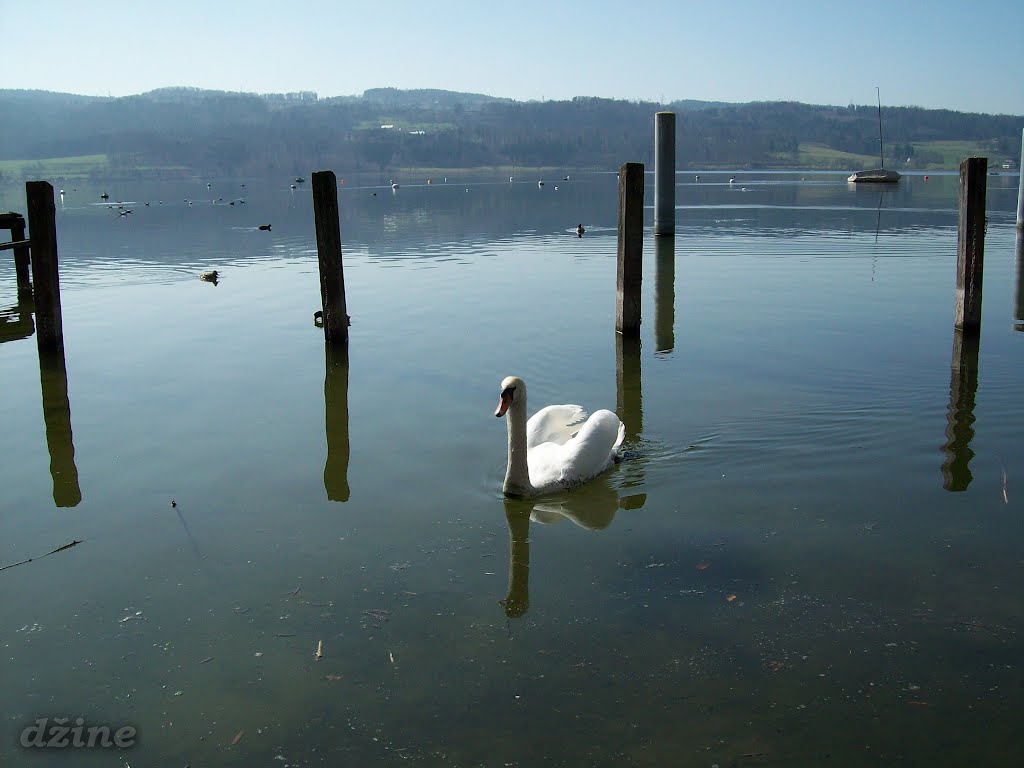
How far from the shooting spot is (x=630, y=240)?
13.4m

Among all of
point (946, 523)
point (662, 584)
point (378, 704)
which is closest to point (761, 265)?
point (946, 523)

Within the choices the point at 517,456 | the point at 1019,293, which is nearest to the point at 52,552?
the point at 517,456

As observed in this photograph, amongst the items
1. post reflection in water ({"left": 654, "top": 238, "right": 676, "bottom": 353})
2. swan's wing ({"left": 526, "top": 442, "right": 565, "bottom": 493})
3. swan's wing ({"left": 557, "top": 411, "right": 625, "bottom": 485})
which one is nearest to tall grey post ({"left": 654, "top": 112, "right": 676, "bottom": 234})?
post reflection in water ({"left": 654, "top": 238, "right": 676, "bottom": 353})

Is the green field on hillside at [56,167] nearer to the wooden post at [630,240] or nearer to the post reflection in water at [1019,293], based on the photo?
the post reflection in water at [1019,293]

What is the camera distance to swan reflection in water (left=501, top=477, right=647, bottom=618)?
731cm

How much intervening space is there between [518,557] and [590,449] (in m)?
1.62

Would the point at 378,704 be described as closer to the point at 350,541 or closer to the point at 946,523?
the point at 350,541

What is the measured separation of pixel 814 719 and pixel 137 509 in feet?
18.9

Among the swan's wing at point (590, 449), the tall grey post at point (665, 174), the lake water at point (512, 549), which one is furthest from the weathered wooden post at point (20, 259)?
the tall grey post at point (665, 174)

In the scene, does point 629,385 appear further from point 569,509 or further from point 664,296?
point 664,296

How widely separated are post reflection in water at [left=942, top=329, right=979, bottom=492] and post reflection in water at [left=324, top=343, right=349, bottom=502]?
5.36m

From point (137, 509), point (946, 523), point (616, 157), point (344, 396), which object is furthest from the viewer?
point (616, 157)

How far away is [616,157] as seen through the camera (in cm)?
19300

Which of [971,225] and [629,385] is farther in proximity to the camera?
[971,225]
